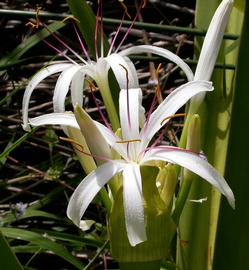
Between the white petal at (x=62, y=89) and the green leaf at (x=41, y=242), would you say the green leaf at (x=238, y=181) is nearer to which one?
the white petal at (x=62, y=89)

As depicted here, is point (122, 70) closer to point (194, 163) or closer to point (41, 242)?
point (194, 163)

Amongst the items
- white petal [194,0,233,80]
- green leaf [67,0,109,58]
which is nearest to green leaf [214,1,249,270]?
white petal [194,0,233,80]

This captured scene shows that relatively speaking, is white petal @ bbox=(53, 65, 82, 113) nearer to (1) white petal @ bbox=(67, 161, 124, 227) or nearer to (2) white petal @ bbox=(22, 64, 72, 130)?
(2) white petal @ bbox=(22, 64, 72, 130)

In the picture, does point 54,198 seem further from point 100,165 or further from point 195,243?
point 100,165

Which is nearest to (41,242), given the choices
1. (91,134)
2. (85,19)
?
(85,19)

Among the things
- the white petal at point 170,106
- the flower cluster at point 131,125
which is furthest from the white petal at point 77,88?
the white petal at point 170,106
